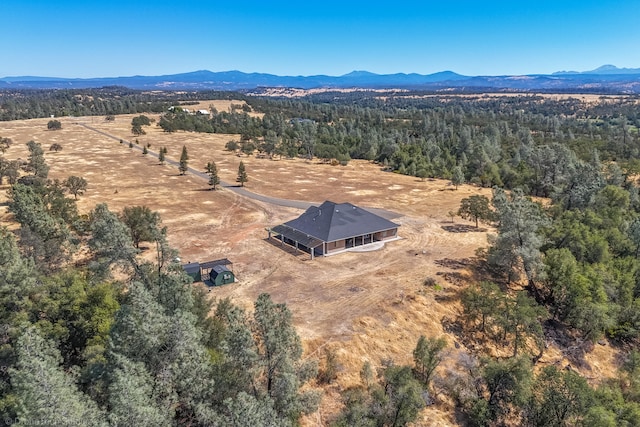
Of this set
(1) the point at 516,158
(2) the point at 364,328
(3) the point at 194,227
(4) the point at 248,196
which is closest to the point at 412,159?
(1) the point at 516,158

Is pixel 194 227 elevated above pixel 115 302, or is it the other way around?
pixel 115 302

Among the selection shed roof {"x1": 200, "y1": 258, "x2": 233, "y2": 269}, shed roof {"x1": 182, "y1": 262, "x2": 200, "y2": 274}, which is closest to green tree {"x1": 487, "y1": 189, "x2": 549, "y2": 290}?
shed roof {"x1": 200, "y1": 258, "x2": 233, "y2": 269}

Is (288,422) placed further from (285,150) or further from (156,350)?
(285,150)

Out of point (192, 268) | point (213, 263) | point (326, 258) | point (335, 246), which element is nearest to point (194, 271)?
point (192, 268)

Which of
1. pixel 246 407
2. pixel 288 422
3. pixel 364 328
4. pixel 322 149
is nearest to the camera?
pixel 246 407

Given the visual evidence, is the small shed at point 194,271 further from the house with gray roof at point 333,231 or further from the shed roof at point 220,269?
the house with gray roof at point 333,231

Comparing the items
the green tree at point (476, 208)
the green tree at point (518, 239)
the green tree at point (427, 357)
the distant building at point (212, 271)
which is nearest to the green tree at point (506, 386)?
the green tree at point (427, 357)
